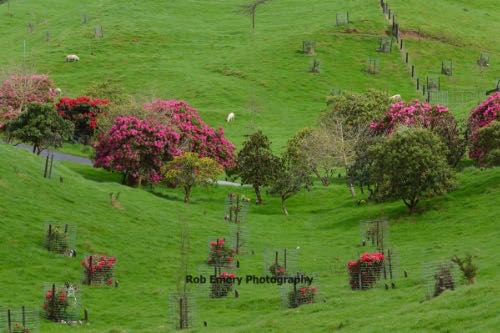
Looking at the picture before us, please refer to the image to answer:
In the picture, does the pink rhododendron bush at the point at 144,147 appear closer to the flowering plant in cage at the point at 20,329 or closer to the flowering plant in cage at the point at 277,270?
the flowering plant in cage at the point at 277,270

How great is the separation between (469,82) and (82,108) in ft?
207

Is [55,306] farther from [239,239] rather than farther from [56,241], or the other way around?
[239,239]

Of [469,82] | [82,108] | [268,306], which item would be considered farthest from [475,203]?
[469,82]

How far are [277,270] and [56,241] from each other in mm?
13402

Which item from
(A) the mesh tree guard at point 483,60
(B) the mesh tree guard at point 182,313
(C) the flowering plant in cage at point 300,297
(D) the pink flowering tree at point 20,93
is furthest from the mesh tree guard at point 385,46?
(C) the flowering plant in cage at point 300,297

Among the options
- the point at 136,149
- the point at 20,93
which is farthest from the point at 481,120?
the point at 20,93

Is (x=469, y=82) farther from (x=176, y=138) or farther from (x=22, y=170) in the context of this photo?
(x=22, y=170)

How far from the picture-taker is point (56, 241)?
6488 cm

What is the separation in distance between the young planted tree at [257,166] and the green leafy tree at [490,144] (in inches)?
775

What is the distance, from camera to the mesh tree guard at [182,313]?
49.9 meters

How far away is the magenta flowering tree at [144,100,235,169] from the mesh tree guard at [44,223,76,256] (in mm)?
33441

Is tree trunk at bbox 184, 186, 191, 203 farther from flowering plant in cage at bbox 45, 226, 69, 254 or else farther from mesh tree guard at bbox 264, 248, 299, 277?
flowering plant in cage at bbox 45, 226, 69, 254

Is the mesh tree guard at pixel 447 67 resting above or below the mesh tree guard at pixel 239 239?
above

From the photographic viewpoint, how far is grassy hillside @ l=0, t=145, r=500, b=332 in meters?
45.3
